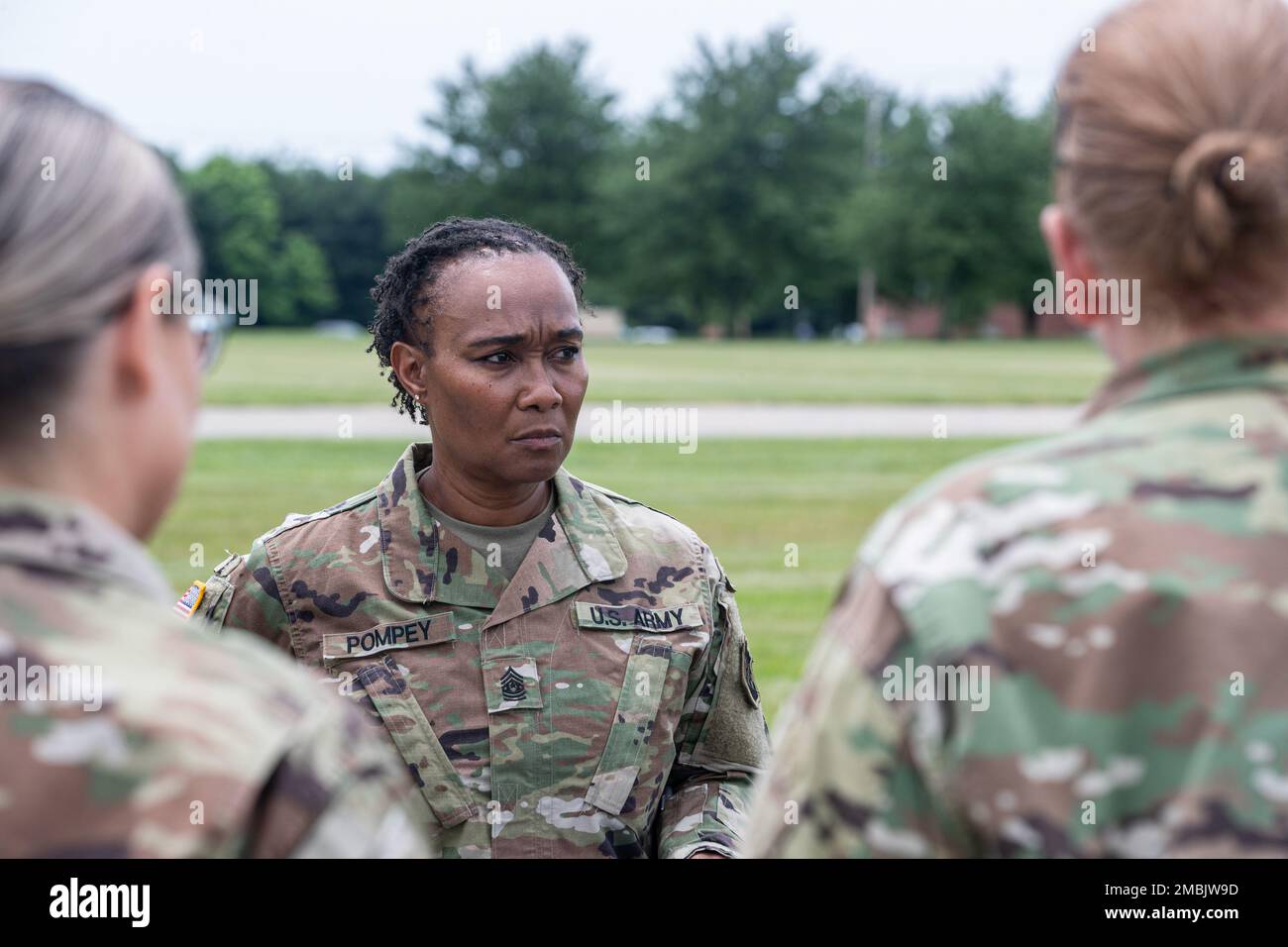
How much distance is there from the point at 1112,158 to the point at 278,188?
101642 millimetres

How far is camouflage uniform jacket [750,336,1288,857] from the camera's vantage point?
150 centimetres

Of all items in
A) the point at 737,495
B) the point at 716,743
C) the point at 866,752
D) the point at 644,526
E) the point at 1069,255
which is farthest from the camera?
the point at 737,495

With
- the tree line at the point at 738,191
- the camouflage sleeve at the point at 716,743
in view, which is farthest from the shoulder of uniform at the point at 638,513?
the tree line at the point at 738,191

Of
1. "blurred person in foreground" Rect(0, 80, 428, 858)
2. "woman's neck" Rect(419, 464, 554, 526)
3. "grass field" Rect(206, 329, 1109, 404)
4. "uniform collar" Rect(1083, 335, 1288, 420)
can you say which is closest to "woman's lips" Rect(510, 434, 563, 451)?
"woman's neck" Rect(419, 464, 554, 526)

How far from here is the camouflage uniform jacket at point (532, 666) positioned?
10.8 feet

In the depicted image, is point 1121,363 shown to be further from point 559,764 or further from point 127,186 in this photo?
point 559,764

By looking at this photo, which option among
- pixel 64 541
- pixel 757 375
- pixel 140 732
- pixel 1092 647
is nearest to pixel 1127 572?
pixel 1092 647

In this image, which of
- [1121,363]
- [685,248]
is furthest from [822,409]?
[685,248]

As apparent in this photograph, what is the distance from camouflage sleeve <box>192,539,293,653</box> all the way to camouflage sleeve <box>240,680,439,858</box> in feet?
6.37

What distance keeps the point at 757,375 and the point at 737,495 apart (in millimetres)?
18962

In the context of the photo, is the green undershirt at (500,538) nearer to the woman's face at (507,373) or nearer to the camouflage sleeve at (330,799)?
the woman's face at (507,373)

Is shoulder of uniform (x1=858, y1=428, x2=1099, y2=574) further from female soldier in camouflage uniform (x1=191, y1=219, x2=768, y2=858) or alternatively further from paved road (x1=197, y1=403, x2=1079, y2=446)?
paved road (x1=197, y1=403, x2=1079, y2=446)

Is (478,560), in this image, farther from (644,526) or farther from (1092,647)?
(1092,647)

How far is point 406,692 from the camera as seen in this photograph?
3324 mm
